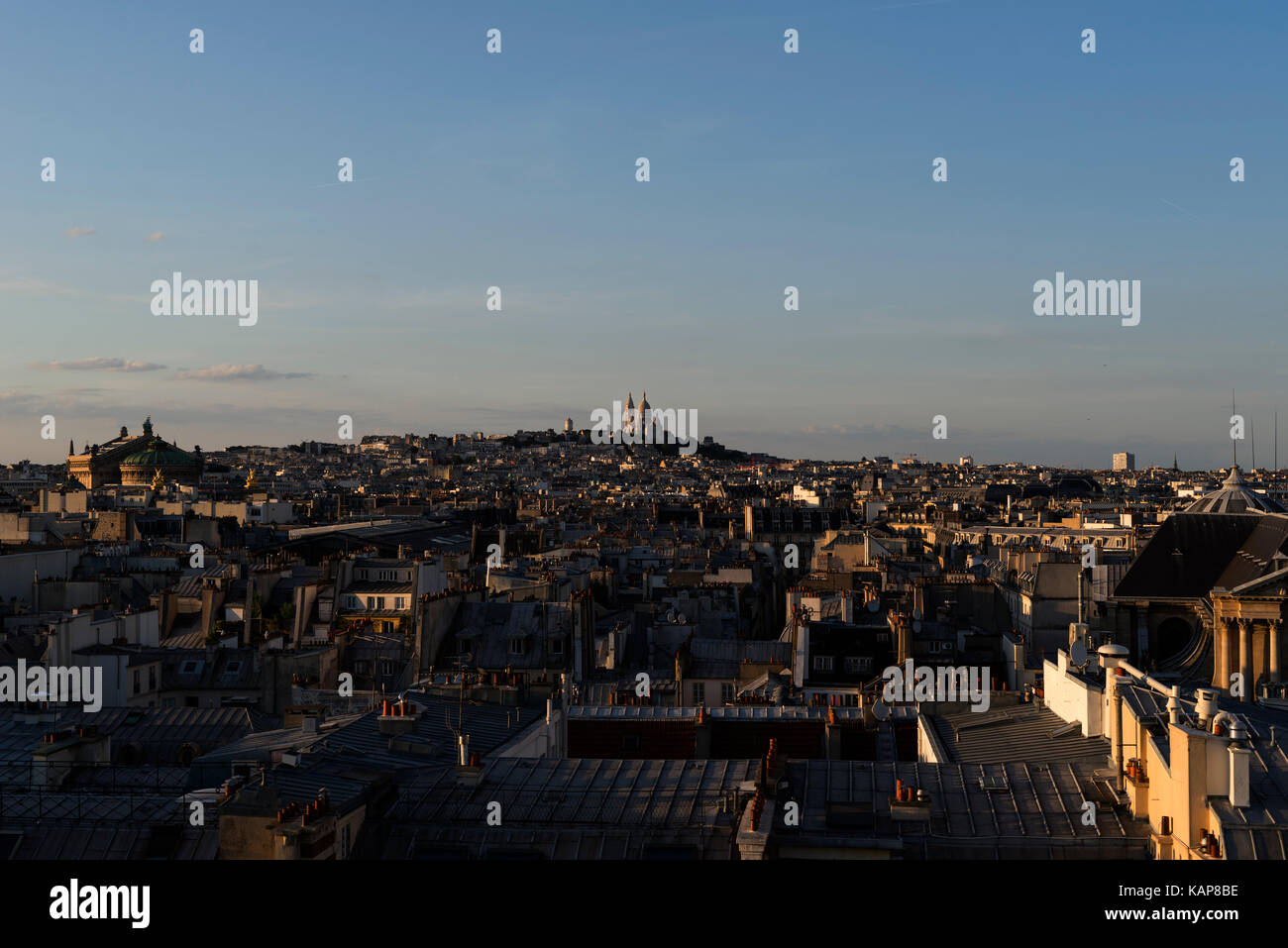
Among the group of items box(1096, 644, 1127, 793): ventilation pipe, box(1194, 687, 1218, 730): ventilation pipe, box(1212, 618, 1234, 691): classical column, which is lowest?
box(1212, 618, 1234, 691): classical column

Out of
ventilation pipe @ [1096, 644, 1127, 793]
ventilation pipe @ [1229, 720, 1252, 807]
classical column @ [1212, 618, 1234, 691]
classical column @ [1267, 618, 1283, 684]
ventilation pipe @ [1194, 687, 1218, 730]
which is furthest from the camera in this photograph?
classical column @ [1212, 618, 1234, 691]

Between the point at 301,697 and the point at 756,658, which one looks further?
the point at 756,658

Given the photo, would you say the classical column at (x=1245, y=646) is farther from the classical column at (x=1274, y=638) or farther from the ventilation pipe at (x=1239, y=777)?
the ventilation pipe at (x=1239, y=777)

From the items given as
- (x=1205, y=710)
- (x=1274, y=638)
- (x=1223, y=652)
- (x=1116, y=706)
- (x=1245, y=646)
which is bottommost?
(x=1223, y=652)

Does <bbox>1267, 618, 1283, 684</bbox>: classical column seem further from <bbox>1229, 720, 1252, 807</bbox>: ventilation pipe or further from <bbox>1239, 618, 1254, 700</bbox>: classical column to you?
<bbox>1229, 720, 1252, 807</bbox>: ventilation pipe

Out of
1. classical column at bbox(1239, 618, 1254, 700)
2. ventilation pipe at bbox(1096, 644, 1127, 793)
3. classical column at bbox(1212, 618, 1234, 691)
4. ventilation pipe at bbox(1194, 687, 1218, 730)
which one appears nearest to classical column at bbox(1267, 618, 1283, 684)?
classical column at bbox(1239, 618, 1254, 700)

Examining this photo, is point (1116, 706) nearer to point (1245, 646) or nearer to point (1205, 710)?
point (1205, 710)

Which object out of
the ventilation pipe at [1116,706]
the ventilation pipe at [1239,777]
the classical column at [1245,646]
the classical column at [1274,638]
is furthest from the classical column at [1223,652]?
the ventilation pipe at [1239,777]

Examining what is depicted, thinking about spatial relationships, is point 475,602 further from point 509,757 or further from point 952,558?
point 952,558

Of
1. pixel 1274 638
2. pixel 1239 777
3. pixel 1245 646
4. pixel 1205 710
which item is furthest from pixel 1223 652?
pixel 1239 777
